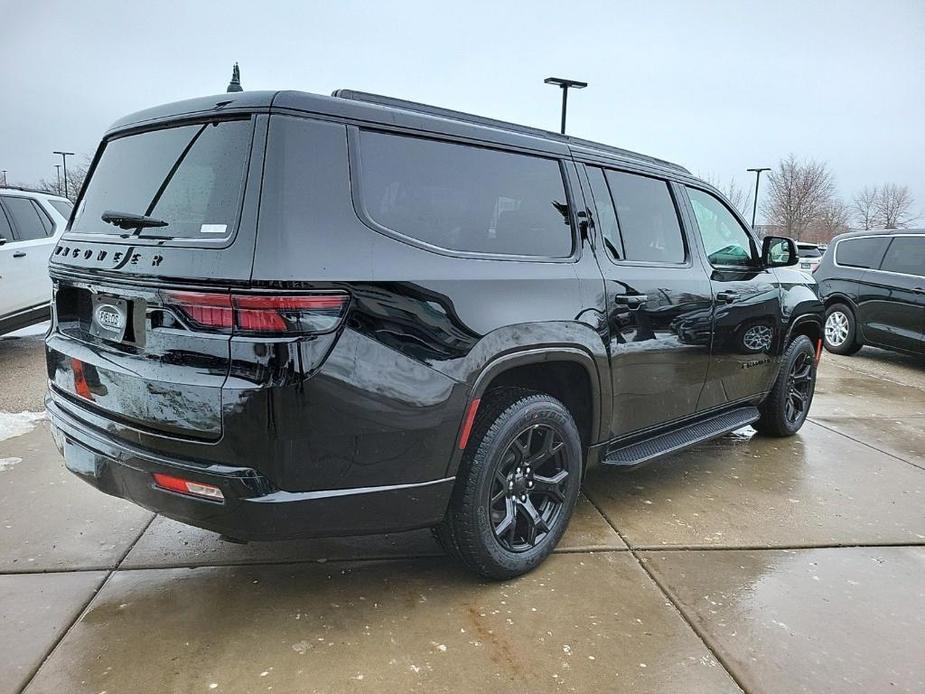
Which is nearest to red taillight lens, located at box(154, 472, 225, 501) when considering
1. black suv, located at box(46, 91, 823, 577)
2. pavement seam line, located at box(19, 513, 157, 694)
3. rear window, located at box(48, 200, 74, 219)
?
black suv, located at box(46, 91, 823, 577)

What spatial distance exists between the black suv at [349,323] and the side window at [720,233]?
0.88 metres

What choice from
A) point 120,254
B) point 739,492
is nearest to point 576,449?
point 739,492

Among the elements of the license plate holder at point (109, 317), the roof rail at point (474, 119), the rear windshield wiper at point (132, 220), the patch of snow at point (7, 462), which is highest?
Answer: the roof rail at point (474, 119)

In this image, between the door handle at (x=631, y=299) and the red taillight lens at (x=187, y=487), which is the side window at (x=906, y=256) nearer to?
the door handle at (x=631, y=299)

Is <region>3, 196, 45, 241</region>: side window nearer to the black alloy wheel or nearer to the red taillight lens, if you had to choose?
the red taillight lens

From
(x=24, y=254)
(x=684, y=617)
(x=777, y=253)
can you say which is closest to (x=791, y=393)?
(x=777, y=253)

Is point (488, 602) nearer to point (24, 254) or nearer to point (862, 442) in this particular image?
point (862, 442)

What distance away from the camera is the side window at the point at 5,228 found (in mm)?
7062

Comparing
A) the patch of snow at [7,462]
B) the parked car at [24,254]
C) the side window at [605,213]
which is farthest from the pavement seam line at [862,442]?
the parked car at [24,254]

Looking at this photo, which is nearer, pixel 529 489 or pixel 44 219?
pixel 529 489

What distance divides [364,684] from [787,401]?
3.99 m

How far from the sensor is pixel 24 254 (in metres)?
7.18

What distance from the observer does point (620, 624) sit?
2.65 meters

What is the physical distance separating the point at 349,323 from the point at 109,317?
0.96 m
